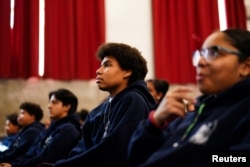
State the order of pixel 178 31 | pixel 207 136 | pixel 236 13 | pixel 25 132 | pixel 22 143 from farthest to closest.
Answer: pixel 236 13 < pixel 178 31 < pixel 25 132 < pixel 22 143 < pixel 207 136

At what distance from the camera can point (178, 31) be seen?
500cm

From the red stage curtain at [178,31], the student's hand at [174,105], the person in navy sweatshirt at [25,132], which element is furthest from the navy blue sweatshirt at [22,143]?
the student's hand at [174,105]

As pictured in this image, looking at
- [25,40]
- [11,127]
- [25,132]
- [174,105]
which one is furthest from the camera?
[25,40]

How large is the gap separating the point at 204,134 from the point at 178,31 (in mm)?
4080

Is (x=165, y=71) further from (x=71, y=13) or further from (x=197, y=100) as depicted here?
(x=197, y=100)

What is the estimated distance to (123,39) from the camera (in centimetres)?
484

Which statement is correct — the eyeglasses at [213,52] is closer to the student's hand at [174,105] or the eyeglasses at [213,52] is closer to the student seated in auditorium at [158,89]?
the student's hand at [174,105]

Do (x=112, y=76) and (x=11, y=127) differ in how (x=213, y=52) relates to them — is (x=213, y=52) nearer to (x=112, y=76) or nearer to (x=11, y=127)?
(x=112, y=76)

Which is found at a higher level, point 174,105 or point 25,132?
point 174,105

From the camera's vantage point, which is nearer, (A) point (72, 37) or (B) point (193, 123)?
(B) point (193, 123)

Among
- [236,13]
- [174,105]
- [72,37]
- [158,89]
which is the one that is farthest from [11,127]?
[236,13]

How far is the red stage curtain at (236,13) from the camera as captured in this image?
5160mm

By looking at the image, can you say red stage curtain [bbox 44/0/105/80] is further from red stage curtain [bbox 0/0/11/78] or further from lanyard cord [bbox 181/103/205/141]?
lanyard cord [bbox 181/103/205/141]

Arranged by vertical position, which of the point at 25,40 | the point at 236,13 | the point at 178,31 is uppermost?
the point at 236,13
